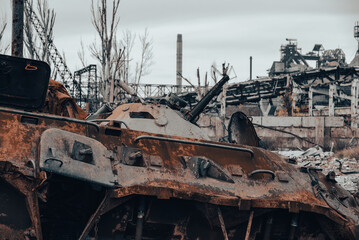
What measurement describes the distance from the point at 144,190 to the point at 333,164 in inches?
492

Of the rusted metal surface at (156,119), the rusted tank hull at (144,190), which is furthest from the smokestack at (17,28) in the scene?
the rusted tank hull at (144,190)

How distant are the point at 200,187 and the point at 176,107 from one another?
309 centimetres

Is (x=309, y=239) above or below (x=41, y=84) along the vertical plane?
below

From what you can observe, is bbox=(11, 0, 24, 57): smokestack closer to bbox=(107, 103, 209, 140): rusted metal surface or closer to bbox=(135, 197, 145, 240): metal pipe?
bbox=(107, 103, 209, 140): rusted metal surface

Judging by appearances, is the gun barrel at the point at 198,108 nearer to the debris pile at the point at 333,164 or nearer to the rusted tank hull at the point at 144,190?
the rusted tank hull at the point at 144,190

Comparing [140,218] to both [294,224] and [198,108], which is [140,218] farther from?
[198,108]

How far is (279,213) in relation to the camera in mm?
5367

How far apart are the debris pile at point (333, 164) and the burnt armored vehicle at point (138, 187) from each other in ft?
20.0

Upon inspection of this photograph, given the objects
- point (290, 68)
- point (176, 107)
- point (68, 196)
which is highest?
point (290, 68)

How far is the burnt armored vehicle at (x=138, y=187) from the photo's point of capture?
444cm

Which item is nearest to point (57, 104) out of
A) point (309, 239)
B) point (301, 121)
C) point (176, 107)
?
point (176, 107)

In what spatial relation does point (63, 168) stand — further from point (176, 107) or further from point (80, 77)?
point (80, 77)

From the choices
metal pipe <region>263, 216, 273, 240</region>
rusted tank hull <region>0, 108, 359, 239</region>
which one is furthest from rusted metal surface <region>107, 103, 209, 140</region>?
metal pipe <region>263, 216, 273, 240</region>

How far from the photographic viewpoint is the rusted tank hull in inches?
175
